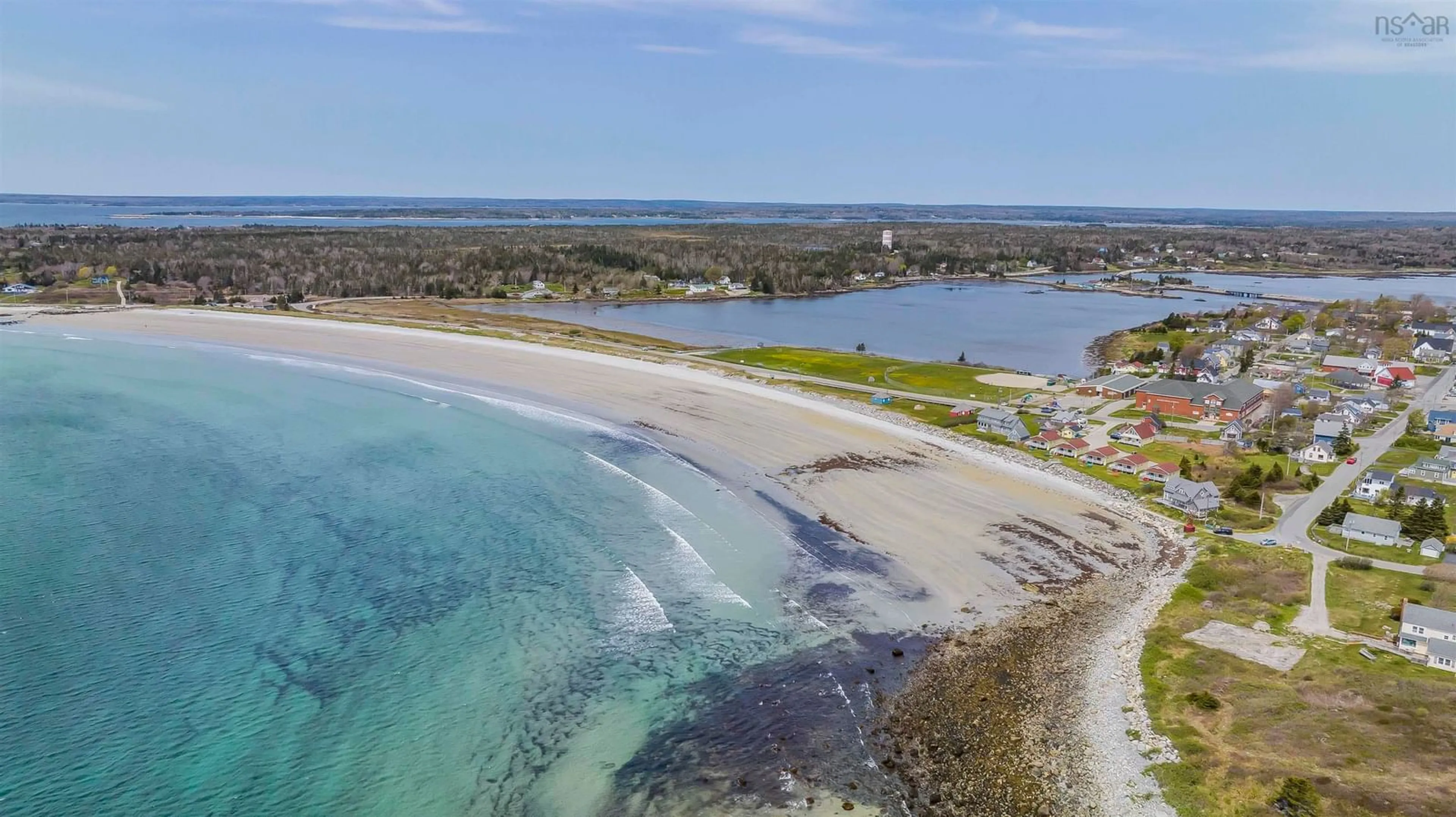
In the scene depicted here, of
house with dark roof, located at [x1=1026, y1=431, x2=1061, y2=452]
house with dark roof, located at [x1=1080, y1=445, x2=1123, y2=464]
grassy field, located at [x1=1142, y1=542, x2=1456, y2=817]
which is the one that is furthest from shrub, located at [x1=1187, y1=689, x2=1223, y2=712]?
house with dark roof, located at [x1=1026, y1=431, x2=1061, y2=452]

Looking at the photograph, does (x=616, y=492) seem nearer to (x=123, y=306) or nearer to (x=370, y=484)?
(x=370, y=484)

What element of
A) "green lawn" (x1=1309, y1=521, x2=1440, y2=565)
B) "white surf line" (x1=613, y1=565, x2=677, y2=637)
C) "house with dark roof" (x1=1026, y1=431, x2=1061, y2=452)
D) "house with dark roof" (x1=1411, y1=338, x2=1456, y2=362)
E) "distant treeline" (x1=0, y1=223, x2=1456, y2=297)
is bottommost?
"white surf line" (x1=613, y1=565, x2=677, y2=637)

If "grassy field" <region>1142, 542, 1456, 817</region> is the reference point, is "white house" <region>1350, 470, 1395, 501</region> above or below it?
above

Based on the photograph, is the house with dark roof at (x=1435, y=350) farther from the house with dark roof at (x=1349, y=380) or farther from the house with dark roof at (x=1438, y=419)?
the house with dark roof at (x=1438, y=419)

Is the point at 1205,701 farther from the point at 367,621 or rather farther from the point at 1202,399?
the point at 1202,399

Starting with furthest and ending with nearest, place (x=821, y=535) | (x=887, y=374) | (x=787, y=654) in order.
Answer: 1. (x=887, y=374)
2. (x=821, y=535)
3. (x=787, y=654)

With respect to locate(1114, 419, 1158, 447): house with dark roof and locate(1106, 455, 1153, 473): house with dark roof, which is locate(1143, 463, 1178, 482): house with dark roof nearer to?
locate(1106, 455, 1153, 473): house with dark roof

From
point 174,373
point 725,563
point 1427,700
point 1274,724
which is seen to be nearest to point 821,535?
point 725,563

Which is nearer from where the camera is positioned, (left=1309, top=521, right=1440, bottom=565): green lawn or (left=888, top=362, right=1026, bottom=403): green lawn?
(left=1309, top=521, right=1440, bottom=565): green lawn
